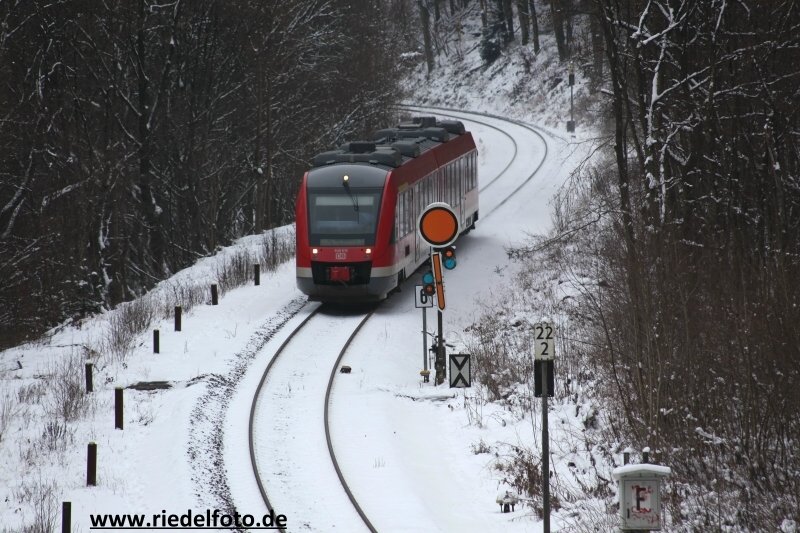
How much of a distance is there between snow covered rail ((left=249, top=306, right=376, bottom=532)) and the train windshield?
5.56ft

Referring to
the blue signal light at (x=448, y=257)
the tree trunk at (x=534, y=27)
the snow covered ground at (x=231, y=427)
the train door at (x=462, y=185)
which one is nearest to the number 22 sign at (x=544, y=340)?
the snow covered ground at (x=231, y=427)

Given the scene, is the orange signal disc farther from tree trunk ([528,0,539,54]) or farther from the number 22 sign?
tree trunk ([528,0,539,54])

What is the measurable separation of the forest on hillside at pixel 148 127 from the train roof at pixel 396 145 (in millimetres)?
7481

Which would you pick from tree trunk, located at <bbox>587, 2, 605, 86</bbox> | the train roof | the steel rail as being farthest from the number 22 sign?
the train roof

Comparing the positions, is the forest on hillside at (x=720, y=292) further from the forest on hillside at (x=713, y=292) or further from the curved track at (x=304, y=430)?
the curved track at (x=304, y=430)

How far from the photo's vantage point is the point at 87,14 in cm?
3159

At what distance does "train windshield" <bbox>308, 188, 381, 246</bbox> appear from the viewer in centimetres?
2167

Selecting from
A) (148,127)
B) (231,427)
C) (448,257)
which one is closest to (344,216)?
(448,257)

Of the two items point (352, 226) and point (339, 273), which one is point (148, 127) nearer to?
point (352, 226)

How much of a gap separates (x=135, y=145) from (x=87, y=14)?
423 centimetres

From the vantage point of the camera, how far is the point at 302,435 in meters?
14.5

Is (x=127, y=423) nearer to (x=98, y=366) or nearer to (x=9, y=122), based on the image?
(x=98, y=366)

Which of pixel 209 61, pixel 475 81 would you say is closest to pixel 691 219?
pixel 209 61

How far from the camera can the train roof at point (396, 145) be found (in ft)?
74.2
